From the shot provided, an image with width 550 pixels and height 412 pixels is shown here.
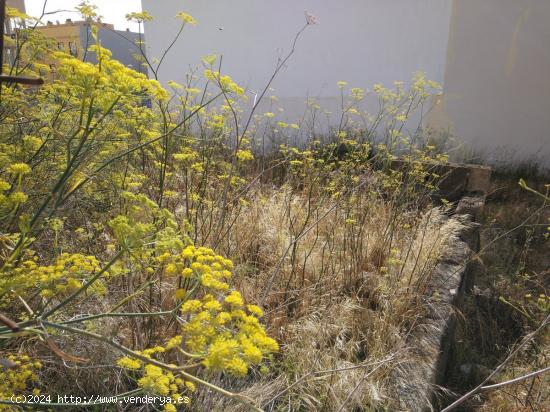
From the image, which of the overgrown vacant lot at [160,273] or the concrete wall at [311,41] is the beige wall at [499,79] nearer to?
the concrete wall at [311,41]

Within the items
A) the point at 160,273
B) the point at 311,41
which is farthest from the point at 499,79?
the point at 160,273

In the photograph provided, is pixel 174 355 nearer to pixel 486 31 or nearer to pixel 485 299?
pixel 485 299

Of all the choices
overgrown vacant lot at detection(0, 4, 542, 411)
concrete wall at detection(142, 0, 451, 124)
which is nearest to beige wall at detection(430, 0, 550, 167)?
concrete wall at detection(142, 0, 451, 124)

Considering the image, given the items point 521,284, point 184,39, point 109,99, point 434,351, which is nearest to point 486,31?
point 521,284

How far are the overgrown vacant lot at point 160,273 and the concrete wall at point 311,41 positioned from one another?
390 centimetres

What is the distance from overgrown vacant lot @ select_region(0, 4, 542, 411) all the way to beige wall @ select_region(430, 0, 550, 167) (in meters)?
3.87

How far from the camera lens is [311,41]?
7395 millimetres

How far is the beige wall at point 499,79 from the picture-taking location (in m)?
6.51

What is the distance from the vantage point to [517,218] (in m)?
5.02

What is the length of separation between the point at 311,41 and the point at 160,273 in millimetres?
6069

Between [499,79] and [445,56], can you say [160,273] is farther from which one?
[499,79]

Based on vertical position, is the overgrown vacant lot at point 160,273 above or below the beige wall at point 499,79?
below

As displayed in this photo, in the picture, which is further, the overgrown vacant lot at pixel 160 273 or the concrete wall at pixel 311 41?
the concrete wall at pixel 311 41

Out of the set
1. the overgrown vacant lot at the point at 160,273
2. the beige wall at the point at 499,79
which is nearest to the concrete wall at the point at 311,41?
the beige wall at the point at 499,79
